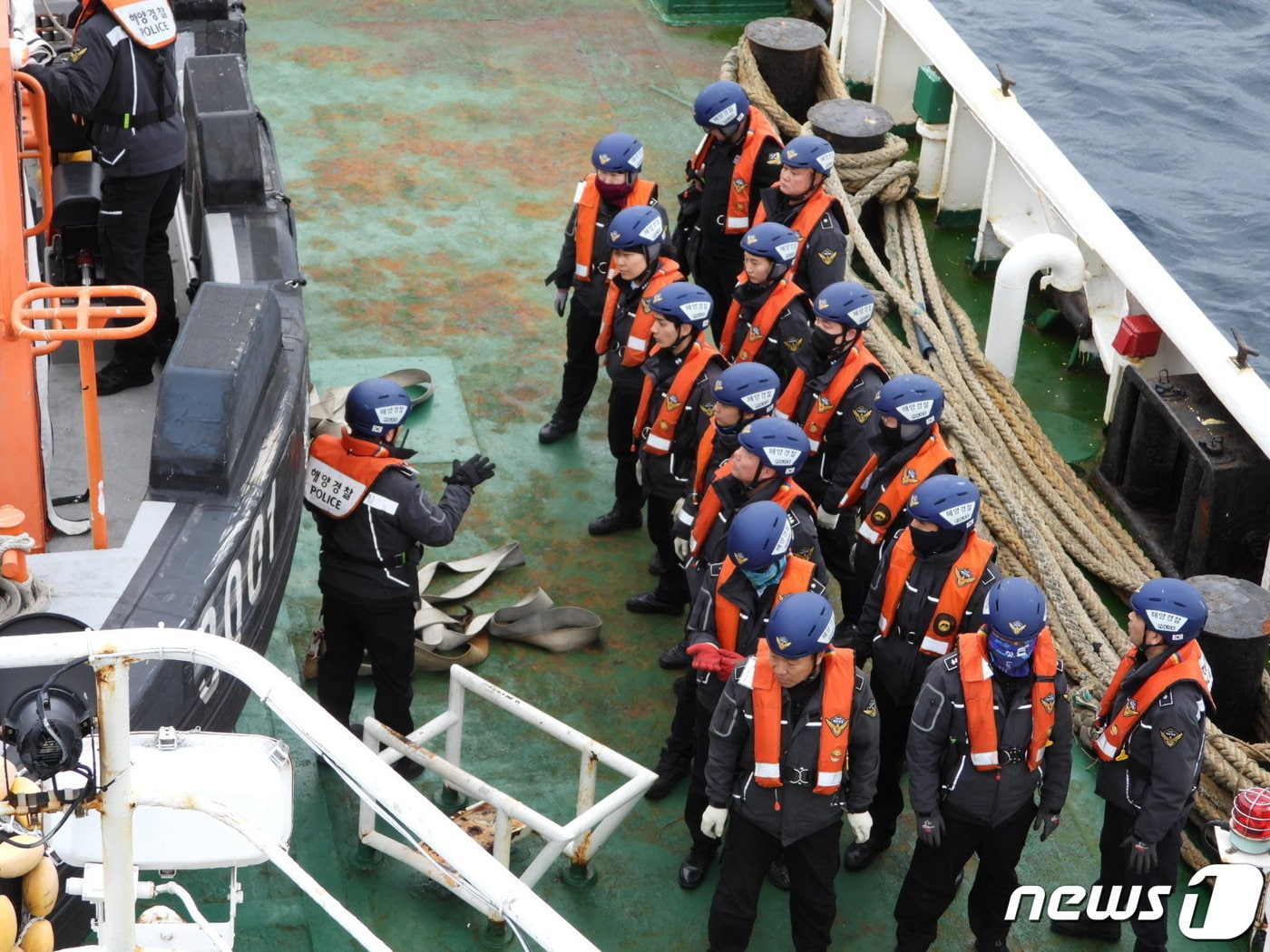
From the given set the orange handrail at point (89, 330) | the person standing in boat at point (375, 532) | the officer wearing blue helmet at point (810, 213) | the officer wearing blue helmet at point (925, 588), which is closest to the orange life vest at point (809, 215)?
the officer wearing blue helmet at point (810, 213)

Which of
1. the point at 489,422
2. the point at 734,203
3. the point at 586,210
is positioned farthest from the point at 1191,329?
the point at 489,422

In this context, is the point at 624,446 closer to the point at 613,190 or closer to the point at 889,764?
the point at 613,190

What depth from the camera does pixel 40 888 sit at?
288 centimetres

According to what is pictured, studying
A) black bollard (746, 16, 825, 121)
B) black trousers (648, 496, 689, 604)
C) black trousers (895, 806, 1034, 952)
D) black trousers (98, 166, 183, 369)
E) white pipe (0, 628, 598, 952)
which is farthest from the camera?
black bollard (746, 16, 825, 121)

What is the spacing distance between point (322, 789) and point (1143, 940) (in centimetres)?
262

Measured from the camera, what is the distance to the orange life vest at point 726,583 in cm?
498

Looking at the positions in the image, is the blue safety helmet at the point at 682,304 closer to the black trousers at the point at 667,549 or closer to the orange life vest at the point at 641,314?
the orange life vest at the point at 641,314

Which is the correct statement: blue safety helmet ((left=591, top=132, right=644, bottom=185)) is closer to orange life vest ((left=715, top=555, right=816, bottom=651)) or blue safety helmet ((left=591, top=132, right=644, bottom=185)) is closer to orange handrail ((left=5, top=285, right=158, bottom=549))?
orange life vest ((left=715, top=555, right=816, bottom=651))

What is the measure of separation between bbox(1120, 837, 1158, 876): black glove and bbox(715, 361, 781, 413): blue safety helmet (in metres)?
1.83

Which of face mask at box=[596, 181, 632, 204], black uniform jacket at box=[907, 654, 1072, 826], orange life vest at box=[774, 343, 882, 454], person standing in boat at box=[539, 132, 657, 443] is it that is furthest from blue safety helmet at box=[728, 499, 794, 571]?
face mask at box=[596, 181, 632, 204]

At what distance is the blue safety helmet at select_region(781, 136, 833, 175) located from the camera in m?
6.82

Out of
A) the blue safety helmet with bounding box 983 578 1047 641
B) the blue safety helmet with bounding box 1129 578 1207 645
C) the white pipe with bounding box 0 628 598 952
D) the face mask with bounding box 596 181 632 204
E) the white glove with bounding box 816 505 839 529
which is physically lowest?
the white glove with bounding box 816 505 839 529

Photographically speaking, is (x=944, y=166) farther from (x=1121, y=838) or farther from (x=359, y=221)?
(x=1121, y=838)

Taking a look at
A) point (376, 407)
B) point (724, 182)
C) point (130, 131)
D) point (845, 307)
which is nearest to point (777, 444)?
point (845, 307)
